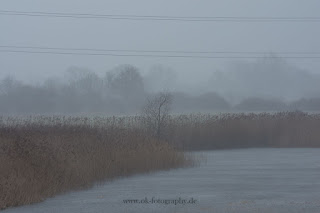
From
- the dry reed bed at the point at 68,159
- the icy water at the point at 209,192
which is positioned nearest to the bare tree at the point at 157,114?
the dry reed bed at the point at 68,159

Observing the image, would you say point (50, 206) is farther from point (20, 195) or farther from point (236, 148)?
point (236, 148)

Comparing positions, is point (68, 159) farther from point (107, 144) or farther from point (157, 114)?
point (157, 114)

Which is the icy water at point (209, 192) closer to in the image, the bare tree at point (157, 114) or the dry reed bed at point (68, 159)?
the dry reed bed at point (68, 159)

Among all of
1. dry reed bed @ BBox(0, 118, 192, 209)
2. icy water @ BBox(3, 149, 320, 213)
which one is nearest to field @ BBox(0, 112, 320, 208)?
dry reed bed @ BBox(0, 118, 192, 209)

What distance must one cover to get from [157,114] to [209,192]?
20065 millimetres

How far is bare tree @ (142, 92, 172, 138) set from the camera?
121ft

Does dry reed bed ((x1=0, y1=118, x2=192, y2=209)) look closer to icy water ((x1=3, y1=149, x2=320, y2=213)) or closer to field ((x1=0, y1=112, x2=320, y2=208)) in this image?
field ((x1=0, y1=112, x2=320, y2=208))

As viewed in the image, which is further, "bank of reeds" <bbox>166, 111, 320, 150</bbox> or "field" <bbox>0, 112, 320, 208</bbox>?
"bank of reeds" <bbox>166, 111, 320, 150</bbox>

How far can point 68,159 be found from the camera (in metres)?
21.0

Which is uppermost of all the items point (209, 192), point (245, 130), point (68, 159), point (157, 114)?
point (157, 114)

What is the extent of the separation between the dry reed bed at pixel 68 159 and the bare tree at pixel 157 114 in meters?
7.29

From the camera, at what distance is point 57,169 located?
1972 centimetres

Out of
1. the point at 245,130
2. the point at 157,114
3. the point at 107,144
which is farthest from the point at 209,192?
the point at 245,130

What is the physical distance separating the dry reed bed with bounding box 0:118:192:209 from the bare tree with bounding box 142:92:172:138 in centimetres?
729
